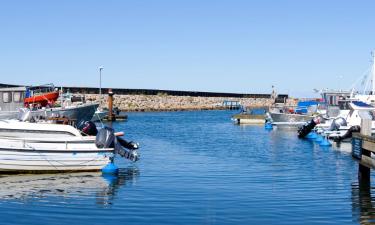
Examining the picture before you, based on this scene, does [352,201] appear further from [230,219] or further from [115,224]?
[115,224]

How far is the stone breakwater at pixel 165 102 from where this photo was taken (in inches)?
5352

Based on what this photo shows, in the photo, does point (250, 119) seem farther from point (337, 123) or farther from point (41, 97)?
point (337, 123)

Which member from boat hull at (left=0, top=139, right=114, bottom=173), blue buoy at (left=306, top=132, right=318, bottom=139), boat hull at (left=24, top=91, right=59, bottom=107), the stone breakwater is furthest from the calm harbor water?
the stone breakwater

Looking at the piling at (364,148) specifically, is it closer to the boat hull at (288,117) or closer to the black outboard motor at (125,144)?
the black outboard motor at (125,144)

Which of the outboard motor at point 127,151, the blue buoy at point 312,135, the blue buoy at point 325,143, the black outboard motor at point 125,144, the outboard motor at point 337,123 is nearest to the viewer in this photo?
the outboard motor at point 127,151

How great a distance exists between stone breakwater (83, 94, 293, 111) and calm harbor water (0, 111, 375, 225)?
9723cm

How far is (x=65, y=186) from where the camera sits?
2111 centimetres

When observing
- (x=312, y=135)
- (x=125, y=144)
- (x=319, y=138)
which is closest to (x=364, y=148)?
(x=125, y=144)

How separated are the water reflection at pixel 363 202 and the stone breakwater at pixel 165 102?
10346 centimetres

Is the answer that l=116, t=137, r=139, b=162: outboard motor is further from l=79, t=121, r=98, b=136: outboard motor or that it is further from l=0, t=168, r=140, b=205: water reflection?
l=79, t=121, r=98, b=136: outboard motor

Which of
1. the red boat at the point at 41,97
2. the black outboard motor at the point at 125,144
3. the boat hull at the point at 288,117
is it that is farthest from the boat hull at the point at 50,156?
the boat hull at the point at 288,117

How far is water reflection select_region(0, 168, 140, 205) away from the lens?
19.0 m

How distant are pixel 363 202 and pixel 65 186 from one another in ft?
34.6

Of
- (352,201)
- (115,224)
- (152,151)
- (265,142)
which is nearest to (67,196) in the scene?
(115,224)
